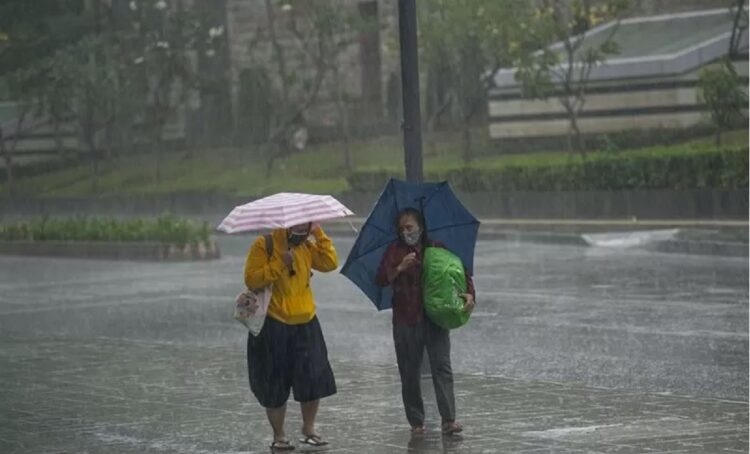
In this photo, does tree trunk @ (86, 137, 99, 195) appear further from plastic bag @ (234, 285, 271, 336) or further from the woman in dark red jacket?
plastic bag @ (234, 285, 271, 336)

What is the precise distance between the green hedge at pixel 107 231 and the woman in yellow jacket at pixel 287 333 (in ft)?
61.0

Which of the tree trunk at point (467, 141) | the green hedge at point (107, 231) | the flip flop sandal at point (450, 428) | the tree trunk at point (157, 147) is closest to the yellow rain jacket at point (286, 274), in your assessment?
the flip flop sandal at point (450, 428)

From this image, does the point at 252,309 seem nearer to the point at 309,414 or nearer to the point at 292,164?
the point at 309,414

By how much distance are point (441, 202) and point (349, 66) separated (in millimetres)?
36409

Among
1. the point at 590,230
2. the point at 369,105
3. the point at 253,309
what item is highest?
the point at 369,105

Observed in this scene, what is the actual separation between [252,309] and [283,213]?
1.86 feet

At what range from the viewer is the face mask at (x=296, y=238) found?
10258 millimetres

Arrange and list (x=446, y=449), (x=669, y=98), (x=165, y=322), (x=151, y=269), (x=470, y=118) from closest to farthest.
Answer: (x=446, y=449) → (x=165, y=322) → (x=151, y=269) → (x=669, y=98) → (x=470, y=118)

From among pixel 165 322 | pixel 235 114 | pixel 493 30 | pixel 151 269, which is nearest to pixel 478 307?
pixel 165 322

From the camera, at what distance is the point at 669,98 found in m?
40.7

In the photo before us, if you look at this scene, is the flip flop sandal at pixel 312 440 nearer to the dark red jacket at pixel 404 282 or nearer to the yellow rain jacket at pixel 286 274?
the yellow rain jacket at pixel 286 274

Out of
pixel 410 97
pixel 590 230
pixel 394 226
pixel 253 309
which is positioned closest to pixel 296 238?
pixel 253 309

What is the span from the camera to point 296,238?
10258mm

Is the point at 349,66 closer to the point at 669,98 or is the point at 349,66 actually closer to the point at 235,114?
the point at 235,114
